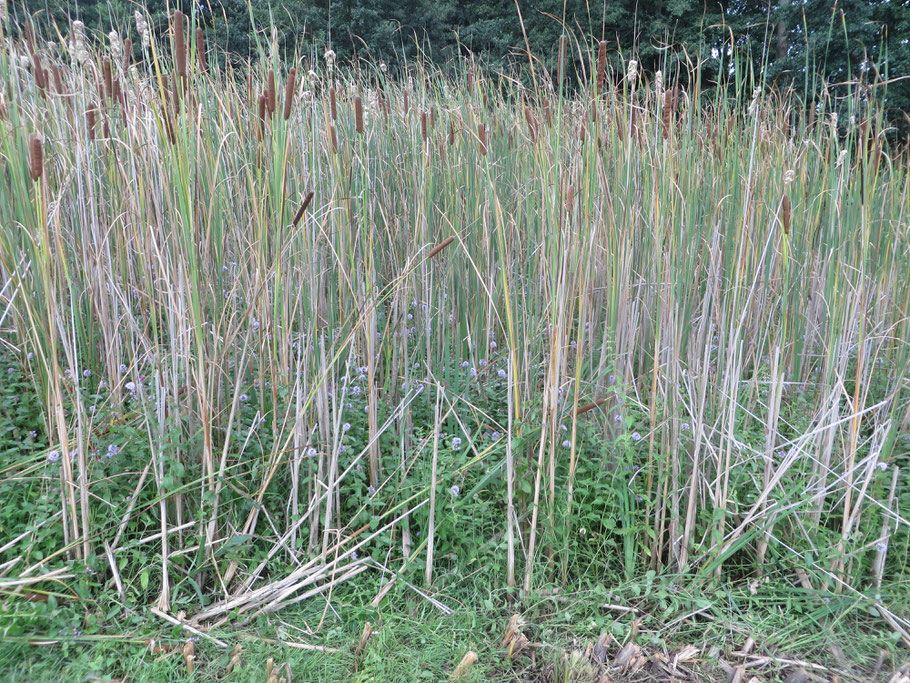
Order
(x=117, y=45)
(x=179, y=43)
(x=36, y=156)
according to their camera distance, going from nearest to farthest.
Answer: (x=36, y=156), (x=179, y=43), (x=117, y=45)

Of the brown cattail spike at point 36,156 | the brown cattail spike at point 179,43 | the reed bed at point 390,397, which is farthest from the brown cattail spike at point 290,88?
the brown cattail spike at point 36,156

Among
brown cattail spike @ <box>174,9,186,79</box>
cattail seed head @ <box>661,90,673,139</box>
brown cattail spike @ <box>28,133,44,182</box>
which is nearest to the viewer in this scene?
brown cattail spike @ <box>28,133,44,182</box>

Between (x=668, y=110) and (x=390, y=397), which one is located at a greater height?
(x=668, y=110)

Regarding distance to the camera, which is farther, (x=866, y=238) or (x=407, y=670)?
(x=866, y=238)

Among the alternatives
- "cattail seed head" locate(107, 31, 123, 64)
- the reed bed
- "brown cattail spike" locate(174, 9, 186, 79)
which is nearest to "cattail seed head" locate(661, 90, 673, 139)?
the reed bed

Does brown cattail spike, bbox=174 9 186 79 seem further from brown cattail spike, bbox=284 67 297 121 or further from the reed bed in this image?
brown cattail spike, bbox=284 67 297 121

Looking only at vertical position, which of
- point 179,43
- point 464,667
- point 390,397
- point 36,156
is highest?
point 179,43

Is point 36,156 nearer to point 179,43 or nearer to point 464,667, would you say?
point 179,43

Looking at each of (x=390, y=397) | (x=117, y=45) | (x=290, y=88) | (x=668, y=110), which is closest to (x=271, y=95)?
(x=290, y=88)

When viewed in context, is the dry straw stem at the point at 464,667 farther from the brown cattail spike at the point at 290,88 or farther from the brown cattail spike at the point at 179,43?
the brown cattail spike at the point at 179,43

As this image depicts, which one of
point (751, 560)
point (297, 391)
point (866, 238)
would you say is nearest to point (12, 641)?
point (297, 391)

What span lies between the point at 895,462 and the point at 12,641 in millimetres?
2425

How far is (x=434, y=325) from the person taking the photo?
251 centimetres

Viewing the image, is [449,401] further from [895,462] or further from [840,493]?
[895,462]
